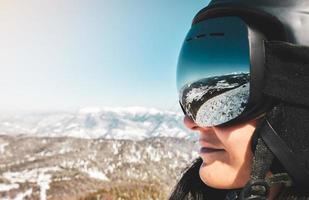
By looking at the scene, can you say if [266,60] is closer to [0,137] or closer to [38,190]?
[38,190]

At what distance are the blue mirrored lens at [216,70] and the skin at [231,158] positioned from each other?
3.3 inches

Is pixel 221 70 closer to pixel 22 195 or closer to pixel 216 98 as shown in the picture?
pixel 216 98

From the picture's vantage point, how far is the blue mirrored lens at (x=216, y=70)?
233 cm

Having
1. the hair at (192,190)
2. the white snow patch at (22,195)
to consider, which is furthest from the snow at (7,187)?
the hair at (192,190)

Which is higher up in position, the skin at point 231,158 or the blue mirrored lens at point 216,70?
the blue mirrored lens at point 216,70

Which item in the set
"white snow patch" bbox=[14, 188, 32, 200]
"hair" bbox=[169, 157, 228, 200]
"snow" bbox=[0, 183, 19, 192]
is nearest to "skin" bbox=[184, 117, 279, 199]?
"hair" bbox=[169, 157, 228, 200]

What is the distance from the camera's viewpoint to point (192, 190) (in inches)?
125

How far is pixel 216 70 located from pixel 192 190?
112 centimetres

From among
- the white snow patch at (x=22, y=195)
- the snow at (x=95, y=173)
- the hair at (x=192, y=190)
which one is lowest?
the snow at (x=95, y=173)

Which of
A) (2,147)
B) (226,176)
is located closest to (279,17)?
(226,176)

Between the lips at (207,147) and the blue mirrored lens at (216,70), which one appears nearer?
the blue mirrored lens at (216,70)

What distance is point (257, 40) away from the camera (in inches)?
89.5

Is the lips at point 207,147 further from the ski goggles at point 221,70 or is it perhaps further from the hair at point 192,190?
the hair at point 192,190

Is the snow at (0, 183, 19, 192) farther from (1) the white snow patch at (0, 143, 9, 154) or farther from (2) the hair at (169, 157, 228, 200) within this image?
(1) the white snow patch at (0, 143, 9, 154)
